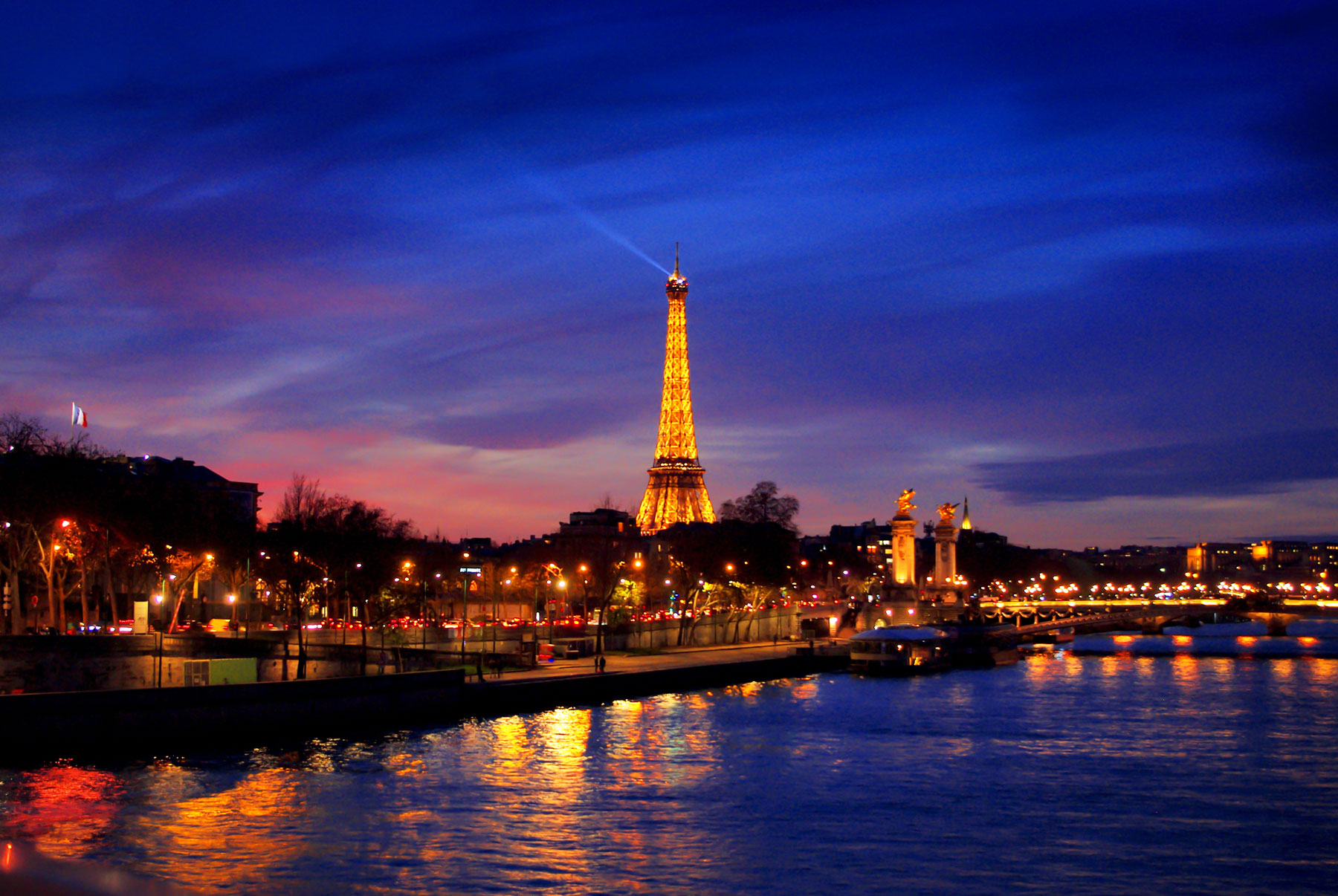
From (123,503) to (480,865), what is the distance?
48957mm

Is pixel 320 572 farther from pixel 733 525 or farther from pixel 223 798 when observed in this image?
pixel 223 798

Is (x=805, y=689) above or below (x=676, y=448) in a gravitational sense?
below

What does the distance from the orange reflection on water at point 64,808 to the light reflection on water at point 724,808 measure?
86mm

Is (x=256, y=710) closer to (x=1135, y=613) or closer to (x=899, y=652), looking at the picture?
(x=899, y=652)

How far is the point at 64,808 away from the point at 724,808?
49.6 feet

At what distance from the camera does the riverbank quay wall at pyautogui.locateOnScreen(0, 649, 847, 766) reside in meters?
35.6

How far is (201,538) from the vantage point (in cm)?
7406

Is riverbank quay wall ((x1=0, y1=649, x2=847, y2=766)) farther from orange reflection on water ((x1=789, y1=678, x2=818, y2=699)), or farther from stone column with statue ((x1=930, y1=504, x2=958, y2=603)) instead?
stone column with statue ((x1=930, y1=504, x2=958, y2=603))

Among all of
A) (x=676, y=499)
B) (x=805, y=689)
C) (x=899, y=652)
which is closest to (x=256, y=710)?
(x=805, y=689)

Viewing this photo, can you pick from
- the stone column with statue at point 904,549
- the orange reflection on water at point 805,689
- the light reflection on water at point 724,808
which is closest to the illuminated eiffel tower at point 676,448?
the stone column with statue at point 904,549

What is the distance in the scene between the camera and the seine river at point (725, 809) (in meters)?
25.2

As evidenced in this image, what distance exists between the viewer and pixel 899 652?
79875mm

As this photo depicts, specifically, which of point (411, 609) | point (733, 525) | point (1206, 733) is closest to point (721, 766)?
point (1206, 733)

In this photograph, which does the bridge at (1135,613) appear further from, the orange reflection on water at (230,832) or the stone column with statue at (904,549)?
the orange reflection on water at (230,832)
